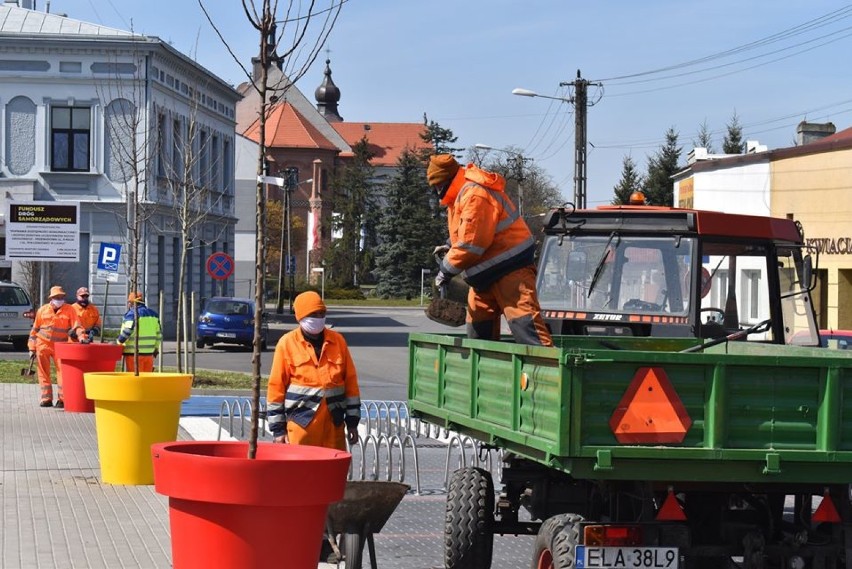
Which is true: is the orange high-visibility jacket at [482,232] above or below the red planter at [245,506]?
above

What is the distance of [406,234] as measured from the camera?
105438mm

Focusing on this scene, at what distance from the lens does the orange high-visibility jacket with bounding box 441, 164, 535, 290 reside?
8.30m

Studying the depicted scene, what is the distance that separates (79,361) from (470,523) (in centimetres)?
1113

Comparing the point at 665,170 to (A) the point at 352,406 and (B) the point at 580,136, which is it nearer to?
(B) the point at 580,136

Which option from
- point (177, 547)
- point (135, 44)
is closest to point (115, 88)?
point (135, 44)

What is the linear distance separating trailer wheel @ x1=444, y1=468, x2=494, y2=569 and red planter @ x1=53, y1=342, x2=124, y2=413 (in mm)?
10413

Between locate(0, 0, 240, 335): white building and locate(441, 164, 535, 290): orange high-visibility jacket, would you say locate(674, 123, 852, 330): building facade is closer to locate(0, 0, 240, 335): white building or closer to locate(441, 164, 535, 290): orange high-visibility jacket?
locate(0, 0, 240, 335): white building

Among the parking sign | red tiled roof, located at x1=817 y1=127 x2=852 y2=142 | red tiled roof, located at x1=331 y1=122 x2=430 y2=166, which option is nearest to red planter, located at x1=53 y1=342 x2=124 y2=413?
the parking sign

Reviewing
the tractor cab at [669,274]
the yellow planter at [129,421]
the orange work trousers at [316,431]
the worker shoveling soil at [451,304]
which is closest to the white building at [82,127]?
the yellow planter at [129,421]

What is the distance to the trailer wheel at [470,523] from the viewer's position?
8.36 m

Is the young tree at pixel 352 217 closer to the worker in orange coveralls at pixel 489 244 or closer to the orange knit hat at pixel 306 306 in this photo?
the orange knit hat at pixel 306 306

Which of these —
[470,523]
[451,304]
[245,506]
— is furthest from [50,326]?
[245,506]

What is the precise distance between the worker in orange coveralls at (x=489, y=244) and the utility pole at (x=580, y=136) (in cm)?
3408

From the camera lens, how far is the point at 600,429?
21.3 feet
